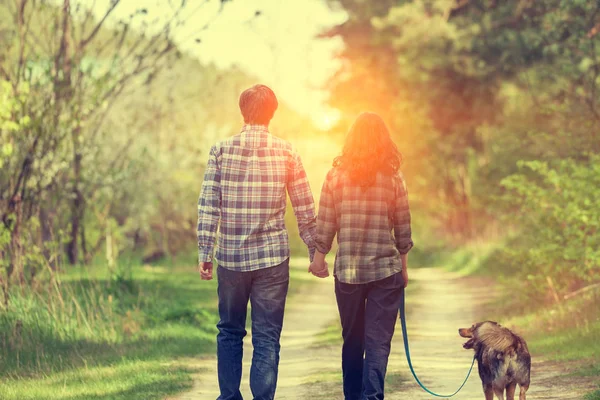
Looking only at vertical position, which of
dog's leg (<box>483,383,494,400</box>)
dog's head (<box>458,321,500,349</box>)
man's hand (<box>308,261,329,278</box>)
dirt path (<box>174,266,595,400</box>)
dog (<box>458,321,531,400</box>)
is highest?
man's hand (<box>308,261,329,278</box>)

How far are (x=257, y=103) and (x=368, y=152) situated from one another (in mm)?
843

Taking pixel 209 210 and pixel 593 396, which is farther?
pixel 593 396

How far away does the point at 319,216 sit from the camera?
7559 millimetres

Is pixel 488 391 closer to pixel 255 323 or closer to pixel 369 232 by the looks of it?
pixel 369 232

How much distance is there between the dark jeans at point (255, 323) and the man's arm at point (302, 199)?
0.27 meters

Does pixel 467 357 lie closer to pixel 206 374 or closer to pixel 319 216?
pixel 206 374

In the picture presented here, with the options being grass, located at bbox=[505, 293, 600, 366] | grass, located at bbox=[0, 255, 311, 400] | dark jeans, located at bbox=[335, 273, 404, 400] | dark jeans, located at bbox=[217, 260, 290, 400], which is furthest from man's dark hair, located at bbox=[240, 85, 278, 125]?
grass, located at bbox=[505, 293, 600, 366]

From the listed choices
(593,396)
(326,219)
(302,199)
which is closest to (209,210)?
(302,199)

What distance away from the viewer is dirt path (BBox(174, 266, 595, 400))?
931cm

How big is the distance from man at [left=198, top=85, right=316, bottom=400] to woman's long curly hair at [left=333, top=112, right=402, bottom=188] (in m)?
0.45

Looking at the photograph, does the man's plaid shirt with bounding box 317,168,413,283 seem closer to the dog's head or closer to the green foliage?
the dog's head

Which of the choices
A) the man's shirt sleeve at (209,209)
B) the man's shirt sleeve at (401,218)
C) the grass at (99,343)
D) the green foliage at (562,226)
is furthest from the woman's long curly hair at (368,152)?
the green foliage at (562,226)

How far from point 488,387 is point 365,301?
1.03m

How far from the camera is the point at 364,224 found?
24.4ft
